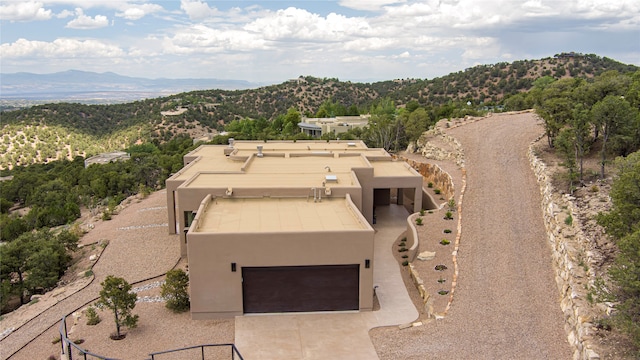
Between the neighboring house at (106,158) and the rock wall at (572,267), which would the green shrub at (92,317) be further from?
the neighboring house at (106,158)

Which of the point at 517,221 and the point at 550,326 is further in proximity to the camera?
the point at 517,221

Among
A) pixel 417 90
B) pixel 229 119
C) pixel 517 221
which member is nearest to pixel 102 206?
pixel 517 221

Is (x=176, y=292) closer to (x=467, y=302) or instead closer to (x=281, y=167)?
(x=467, y=302)

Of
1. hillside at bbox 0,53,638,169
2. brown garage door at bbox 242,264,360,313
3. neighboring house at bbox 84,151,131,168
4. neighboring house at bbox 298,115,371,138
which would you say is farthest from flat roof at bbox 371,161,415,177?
hillside at bbox 0,53,638,169

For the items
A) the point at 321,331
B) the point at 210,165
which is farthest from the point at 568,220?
the point at 210,165

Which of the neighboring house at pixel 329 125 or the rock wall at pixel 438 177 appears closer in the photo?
the rock wall at pixel 438 177

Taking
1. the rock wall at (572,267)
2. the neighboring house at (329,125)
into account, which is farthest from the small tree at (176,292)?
the neighboring house at (329,125)

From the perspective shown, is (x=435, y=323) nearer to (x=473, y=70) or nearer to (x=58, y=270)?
(x=58, y=270)
